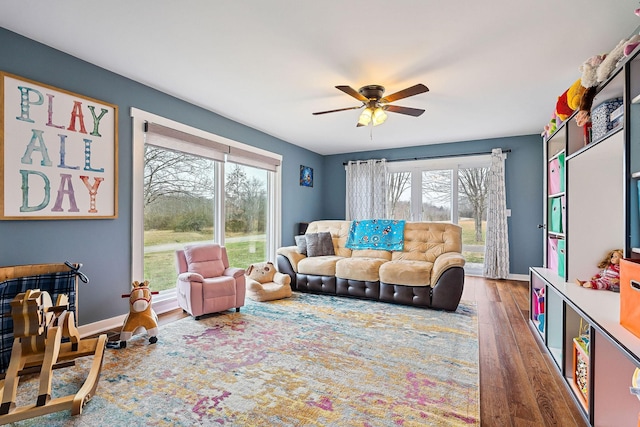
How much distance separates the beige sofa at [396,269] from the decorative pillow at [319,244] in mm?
97

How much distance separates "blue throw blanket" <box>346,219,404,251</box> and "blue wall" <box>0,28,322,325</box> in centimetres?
261

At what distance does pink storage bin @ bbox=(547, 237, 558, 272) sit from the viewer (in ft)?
8.77

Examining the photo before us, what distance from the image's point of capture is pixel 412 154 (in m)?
5.98

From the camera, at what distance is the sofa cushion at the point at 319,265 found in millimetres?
4074

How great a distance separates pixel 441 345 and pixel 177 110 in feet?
11.9

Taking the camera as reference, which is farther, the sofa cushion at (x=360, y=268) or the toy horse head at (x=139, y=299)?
the sofa cushion at (x=360, y=268)

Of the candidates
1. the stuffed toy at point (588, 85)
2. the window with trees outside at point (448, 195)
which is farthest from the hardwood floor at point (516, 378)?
the window with trees outside at point (448, 195)

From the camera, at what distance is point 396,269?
364 centimetres

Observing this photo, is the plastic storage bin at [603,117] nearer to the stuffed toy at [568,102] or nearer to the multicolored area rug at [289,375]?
the stuffed toy at [568,102]

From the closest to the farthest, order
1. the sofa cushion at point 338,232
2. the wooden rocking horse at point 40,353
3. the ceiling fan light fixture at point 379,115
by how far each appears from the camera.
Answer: the wooden rocking horse at point 40,353 < the ceiling fan light fixture at point 379,115 < the sofa cushion at point 338,232

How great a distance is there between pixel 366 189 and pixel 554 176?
3737 mm

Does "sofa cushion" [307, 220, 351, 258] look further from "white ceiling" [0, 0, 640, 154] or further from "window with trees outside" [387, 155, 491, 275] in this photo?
"white ceiling" [0, 0, 640, 154]

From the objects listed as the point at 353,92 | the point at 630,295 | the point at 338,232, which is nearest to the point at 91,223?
the point at 353,92

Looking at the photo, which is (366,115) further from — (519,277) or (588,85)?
(519,277)
